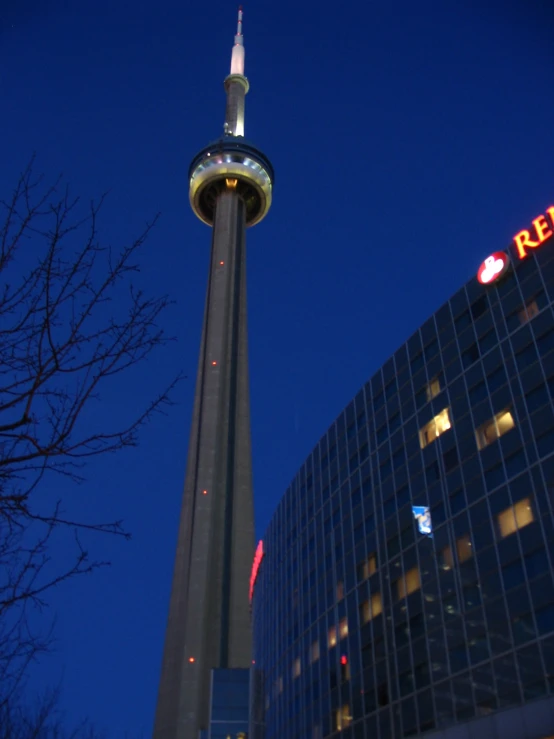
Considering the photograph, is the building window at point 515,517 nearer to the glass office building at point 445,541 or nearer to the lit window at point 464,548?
the glass office building at point 445,541

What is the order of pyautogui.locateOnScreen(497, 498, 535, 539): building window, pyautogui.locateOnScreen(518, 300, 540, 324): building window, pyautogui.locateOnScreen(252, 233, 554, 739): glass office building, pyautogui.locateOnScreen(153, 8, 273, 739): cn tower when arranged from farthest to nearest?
pyautogui.locateOnScreen(153, 8, 273, 739): cn tower, pyautogui.locateOnScreen(518, 300, 540, 324): building window, pyautogui.locateOnScreen(497, 498, 535, 539): building window, pyautogui.locateOnScreen(252, 233, 554, 739): glass office building

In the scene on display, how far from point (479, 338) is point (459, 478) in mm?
8138

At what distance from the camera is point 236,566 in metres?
96.4

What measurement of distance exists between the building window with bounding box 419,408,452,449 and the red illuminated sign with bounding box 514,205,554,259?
10.2 m

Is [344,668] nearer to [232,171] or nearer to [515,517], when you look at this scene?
[515,517]

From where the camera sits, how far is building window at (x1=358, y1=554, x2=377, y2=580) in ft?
159

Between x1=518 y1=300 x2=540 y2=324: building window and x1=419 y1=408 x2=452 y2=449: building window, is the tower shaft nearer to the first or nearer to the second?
x1=419 y1=408 x2=452 y2=449: building window

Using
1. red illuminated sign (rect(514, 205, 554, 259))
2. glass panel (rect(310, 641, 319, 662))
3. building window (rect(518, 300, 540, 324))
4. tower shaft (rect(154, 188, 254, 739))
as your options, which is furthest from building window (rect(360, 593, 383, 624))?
tower shaft (rect(154, 188, 254, 739))

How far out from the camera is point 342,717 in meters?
48.8

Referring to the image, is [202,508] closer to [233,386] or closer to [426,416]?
[233,386]

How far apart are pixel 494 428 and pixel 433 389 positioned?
7.42 m

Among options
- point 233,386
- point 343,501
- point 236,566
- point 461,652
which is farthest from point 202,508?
point 461,652

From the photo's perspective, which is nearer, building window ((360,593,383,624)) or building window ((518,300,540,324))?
building window ((518,300,540,324))

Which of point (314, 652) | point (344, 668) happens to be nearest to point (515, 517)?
point (344, 668)
